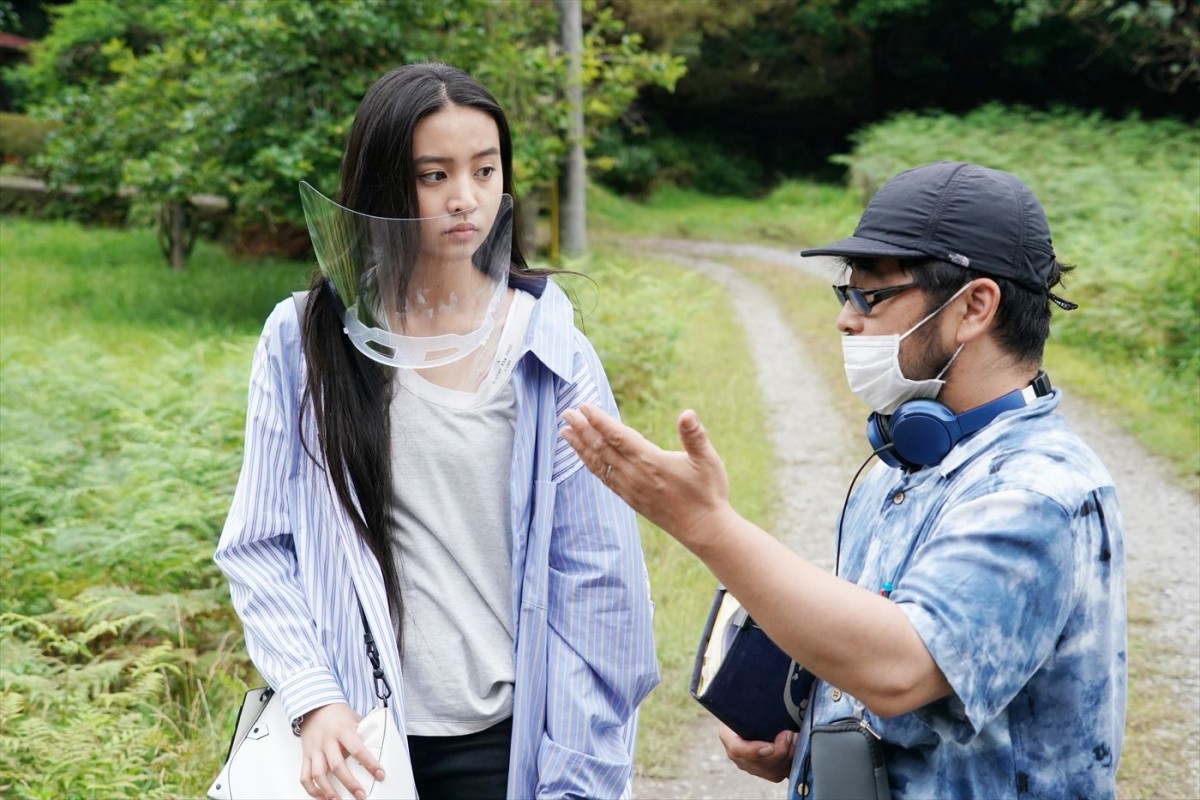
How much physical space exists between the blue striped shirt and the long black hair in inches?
1.6

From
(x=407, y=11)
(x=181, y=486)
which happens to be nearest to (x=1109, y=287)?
(x=407, y=11)

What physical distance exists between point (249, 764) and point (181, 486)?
4.04 metres

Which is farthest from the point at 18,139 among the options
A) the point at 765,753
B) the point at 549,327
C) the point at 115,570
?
the point at 765,753

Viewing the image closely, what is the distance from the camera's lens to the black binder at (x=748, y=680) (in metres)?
1.94

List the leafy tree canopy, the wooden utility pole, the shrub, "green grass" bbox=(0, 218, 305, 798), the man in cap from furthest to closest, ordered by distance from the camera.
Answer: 1. the shrub
2. the wooden utility pole
3. the leafy tree canopy
4. "green grass" bbox=(0, 218, 305, 798)
5. the man in cap

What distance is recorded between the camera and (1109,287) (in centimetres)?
1117

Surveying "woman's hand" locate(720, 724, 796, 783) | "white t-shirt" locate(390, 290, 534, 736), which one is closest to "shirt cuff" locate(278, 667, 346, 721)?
"white t-shirt" locate(390, 290, 534, 736)

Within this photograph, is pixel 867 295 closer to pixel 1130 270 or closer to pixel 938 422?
pixel 938 422

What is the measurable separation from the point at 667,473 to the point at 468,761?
93cm

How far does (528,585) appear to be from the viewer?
2139 millimetres

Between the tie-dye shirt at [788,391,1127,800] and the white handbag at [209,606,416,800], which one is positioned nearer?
the tie-dye shirt at [788,391,1127,800]

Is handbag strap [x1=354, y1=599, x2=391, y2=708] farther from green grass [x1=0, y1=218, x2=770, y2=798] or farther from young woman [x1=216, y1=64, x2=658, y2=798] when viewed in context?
green grass [x1=0, y1=218, x2=770, y2=798]

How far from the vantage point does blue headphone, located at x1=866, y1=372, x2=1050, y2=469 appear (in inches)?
67.6

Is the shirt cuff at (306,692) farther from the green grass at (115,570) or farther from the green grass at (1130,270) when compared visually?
the green grass at (1130,270)
